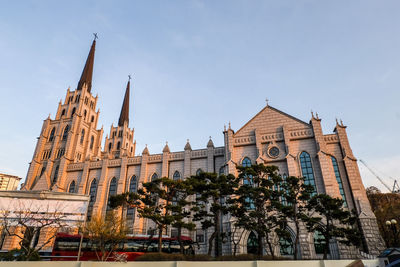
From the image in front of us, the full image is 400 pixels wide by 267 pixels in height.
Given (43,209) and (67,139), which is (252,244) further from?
(67,139)

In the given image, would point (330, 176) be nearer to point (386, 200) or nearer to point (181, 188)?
point (181, 188)

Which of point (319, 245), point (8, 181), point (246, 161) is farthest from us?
point (8, 181)

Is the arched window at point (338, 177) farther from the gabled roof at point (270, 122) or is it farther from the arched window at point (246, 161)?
the arched window at point (246, 161)

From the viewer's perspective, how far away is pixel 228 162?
29.2m

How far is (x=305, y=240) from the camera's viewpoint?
2411cm

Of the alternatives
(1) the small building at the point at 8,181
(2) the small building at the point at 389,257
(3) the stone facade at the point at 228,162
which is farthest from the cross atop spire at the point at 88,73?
(1) the small building at the point at 8,181

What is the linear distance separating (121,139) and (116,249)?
42.5 m

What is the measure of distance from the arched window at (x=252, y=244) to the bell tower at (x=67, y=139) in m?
25.6

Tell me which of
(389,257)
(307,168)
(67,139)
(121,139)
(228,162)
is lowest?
(389,257)

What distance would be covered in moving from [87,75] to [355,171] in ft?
163

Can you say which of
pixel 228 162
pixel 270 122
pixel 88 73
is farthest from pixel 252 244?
pixel 88 73

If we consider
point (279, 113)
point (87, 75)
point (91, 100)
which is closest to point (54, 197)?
point (279, 113)

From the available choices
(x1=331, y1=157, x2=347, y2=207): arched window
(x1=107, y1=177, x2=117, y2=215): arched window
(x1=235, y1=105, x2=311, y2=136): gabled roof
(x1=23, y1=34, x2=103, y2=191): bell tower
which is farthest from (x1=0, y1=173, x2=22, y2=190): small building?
(x1=331, y1=157, x2=347, y2=207): arched window

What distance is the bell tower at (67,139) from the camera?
39.1 metres
